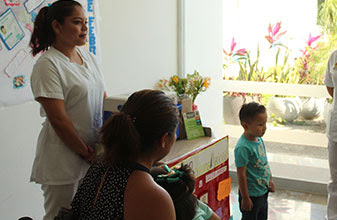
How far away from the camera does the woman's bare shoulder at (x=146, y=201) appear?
1181 mm

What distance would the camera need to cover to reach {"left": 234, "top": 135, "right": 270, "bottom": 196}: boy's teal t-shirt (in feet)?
8.25

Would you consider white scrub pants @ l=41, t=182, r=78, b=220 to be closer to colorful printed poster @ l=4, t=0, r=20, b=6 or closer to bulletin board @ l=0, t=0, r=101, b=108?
bulletin board @ l=0, t=0, r=101, b=108

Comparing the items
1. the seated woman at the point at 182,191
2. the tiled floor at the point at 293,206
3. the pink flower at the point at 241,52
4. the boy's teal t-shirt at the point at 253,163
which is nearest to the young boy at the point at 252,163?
the boy's teal t-shirt at the point at 253,163

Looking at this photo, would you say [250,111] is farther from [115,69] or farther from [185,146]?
[115,69]

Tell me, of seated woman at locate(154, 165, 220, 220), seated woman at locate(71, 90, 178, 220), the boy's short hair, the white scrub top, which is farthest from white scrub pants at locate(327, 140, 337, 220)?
seated woman at locate(71, 90, 178, 220)

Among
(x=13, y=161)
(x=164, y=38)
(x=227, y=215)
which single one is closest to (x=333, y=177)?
(x=227, y=215)

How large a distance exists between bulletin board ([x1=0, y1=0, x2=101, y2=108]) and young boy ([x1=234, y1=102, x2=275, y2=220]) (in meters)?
1.18

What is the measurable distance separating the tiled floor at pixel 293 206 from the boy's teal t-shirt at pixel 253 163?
0.97m

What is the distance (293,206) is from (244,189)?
1.37 metres

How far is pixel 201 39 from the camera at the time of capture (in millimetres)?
4332

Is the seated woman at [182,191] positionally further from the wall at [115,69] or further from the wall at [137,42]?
the wall at [137,42]

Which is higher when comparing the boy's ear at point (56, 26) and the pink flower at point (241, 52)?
the boy's ear at point (56, 26)

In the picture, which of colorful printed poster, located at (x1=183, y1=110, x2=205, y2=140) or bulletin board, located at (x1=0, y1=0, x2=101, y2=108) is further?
colorful printed poster, located at (x1=183, y1=110, x2=205, y2=140)

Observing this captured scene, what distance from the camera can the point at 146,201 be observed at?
1.19 meters
